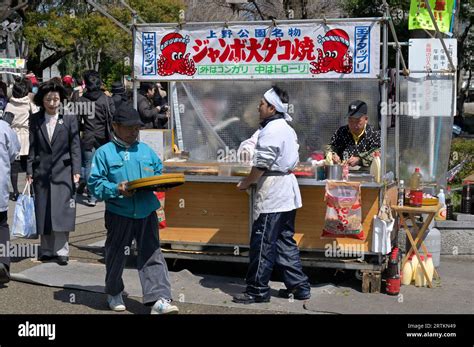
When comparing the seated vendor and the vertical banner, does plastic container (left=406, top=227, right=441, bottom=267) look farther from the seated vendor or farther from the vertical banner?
the vertical banner

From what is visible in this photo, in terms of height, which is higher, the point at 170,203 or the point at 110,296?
the point at 170,203

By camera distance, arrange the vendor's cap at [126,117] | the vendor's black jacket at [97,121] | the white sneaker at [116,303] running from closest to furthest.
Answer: the vendor's cap at [126,117] < the white sneaker at [116,303] < the vendor's black jacket at [97,121]

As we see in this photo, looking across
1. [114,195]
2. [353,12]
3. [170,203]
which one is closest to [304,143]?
[170,203]

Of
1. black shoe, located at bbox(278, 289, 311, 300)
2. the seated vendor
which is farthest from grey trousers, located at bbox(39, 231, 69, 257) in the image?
the seated vendor

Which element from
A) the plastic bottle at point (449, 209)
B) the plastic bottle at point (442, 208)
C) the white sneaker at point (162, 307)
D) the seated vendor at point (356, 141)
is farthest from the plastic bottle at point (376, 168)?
the white sneaker at point (162, 307)

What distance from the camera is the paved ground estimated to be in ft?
20.1

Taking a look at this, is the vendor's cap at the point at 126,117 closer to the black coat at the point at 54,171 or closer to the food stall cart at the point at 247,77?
the food stall cart at the point at 247,77

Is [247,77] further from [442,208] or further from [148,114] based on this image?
[148,114]

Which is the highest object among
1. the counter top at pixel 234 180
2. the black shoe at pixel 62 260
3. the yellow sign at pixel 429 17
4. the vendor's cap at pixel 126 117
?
the yellow sign at pixel 429 17

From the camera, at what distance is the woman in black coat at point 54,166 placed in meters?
7.64

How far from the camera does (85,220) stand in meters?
10.5

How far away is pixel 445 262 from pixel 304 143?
2223 mm

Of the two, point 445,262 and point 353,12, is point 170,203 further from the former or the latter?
point 353,12

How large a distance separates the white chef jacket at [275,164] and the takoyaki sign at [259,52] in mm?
909
